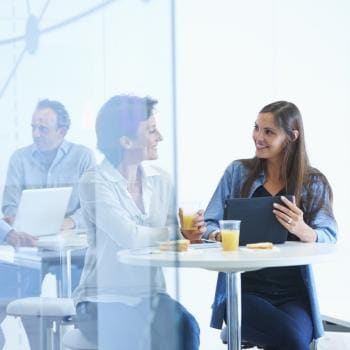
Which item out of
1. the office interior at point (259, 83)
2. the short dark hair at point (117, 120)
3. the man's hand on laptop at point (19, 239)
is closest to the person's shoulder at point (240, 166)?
the office interior at point (259, 83)

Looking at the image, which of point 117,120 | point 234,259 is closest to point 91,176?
point 117,120

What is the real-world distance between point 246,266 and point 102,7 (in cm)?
84

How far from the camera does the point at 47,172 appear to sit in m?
1.26

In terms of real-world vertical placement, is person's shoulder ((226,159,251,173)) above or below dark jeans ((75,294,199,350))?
above

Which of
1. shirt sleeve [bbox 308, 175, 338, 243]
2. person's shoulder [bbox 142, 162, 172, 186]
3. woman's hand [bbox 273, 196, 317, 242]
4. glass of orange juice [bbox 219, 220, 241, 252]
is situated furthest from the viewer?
shirt sleeve [bbox 308, 175, 338, 243]

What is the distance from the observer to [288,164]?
8.23 feet

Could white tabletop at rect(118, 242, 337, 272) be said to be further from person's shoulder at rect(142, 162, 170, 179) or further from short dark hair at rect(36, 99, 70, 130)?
short dark hair at rect(36, 99, 70, 130)

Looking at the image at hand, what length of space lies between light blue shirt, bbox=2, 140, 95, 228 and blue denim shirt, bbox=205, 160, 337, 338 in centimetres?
111

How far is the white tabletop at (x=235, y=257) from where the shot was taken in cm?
140

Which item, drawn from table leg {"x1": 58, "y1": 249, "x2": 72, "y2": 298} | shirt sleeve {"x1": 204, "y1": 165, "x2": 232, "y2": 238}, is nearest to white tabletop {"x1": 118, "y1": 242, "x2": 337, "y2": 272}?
table leg {"x1": 58, "y1": 249, "x2": 72, "y2": 298}

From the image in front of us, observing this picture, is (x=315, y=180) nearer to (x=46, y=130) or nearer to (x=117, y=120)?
(x=117, y=120)

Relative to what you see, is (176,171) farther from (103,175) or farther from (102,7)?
(102,7)

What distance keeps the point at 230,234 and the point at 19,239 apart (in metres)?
0.93

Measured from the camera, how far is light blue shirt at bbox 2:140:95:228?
4.01 ft
